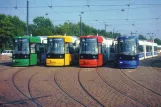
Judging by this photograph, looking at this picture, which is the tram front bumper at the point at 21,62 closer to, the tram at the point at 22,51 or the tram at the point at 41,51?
the tram at the point at 22,51

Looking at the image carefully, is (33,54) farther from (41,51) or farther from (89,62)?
(89,62)

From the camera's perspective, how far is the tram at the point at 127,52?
24656 mm

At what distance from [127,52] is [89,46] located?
11.2 ft

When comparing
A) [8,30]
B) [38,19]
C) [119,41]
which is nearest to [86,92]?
[119,41]

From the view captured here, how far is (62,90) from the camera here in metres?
13.3

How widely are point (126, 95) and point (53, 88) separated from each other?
375 cm

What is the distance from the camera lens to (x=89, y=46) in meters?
25.9

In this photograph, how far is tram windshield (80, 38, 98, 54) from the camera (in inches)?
1011

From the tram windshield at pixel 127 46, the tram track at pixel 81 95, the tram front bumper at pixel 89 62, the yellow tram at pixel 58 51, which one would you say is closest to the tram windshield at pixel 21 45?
the yellow tram at pixel 58 51

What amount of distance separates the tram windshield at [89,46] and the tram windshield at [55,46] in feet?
6.09

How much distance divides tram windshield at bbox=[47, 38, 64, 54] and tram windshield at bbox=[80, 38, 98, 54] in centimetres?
186

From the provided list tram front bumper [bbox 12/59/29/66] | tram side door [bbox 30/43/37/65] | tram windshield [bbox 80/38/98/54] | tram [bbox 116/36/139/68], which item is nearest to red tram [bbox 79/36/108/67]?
tram windshield [bbox 80/38/98/54]

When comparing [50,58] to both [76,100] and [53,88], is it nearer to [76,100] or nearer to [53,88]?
[53,88]

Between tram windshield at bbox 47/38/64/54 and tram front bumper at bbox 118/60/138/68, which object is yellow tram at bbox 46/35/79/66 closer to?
tram windshield at bbox 47/38/64/54
